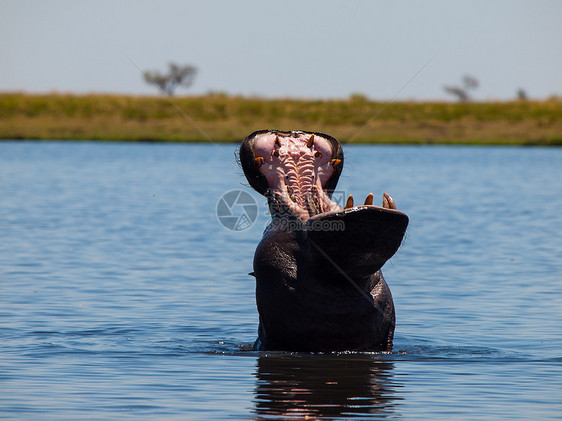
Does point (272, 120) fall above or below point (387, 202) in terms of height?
above

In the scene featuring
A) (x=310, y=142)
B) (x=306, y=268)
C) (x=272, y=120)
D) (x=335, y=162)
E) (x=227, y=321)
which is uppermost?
(x=272, y=120)

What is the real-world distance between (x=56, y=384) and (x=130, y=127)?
53.9 m

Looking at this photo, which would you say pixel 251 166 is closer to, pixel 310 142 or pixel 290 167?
pixel 290 167

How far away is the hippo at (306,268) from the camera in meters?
9.14

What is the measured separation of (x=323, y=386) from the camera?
29.3 feet

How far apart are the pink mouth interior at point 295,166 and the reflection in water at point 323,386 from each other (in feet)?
4.77

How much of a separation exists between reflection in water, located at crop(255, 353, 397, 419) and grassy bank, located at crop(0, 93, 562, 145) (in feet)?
153

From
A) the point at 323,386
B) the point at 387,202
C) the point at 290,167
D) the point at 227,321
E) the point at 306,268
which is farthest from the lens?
the point at 227,321

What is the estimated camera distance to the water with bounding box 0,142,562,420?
28.5 ft

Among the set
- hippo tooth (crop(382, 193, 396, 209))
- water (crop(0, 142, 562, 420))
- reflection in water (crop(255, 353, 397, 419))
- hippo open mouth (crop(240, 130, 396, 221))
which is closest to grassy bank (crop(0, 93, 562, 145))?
water (crop(0, 142, 562, 420))

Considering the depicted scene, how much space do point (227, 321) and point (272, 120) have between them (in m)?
50.6

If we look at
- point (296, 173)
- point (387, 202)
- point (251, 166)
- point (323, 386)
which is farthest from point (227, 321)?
point (387, 202)

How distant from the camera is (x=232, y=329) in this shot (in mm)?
12203

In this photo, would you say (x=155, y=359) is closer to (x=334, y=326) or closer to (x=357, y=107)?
(x=334, y=326)
